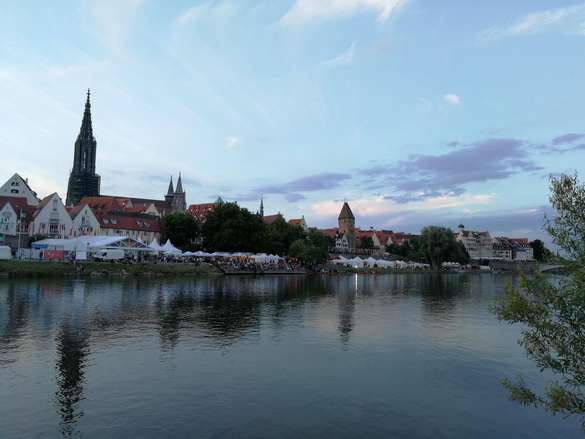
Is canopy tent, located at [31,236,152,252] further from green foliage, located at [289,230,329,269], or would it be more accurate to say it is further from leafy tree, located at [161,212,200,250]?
green foliage, located at [289,230,329,269]

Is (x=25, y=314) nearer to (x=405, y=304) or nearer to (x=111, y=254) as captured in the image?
(x=405, y=304)

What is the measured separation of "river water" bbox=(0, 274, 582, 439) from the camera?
1422cm

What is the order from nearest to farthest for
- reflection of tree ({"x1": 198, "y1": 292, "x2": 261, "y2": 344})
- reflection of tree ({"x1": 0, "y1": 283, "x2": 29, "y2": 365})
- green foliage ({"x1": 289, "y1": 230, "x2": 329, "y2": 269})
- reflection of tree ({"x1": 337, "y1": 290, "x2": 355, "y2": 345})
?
reflection of tree ({"x1": 0, "y1": 283, "x2": 29, "y2": 365})
reflection of tree ({"x1": 198, "y1": 292, "x2": 261, "y2": 344})
reflection of tree ({"x1": 337, "y1": 290, "x2": 355, "y2": 345})
green foliage ({"x1": 289, "y1": 230, "x2": 329, "y2": 269})

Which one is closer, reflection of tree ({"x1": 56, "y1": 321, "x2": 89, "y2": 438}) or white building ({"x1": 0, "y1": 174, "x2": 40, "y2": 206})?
reflection of tree ({"x1": 56, "y1": 321, "x2": 89, "y2": 438})

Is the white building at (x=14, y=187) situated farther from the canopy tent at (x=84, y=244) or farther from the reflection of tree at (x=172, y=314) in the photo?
the reflection of tree at (x=172, y=314)

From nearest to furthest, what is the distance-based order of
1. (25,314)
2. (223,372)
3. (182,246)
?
(223,372) → (25,314) → (182,246)

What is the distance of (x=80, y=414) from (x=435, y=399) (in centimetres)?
1178

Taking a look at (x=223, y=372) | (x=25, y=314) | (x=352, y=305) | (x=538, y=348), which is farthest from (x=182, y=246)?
(x=538, y=348)

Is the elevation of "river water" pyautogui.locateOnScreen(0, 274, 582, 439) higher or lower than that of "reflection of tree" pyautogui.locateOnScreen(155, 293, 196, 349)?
lower

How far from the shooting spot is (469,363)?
22.5 m

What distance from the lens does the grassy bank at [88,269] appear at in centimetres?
6153

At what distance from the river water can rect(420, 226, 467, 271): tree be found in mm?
117007

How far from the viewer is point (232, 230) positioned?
11119 cm

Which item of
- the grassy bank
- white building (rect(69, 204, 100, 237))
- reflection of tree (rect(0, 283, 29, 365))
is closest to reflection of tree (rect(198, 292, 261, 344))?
reflection of tree (rect(0, 283, 29, 365))
